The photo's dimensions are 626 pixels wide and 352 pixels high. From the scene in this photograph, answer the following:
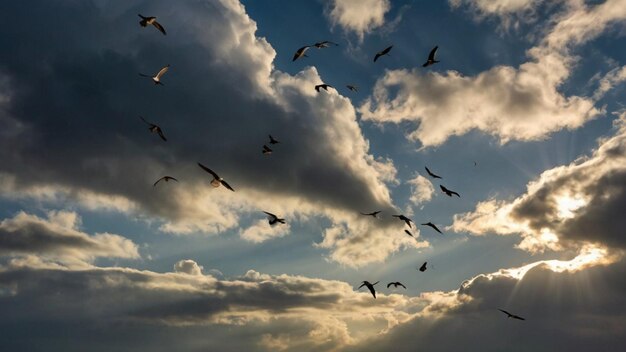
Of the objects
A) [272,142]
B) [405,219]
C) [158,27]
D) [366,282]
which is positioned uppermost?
[158,27]

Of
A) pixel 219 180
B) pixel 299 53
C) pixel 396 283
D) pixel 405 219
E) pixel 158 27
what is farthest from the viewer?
pixel 396 283

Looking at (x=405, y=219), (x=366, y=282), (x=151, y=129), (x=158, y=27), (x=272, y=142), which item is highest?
(x=158, y=27)

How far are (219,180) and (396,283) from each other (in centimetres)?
3992

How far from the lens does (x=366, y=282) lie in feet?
160

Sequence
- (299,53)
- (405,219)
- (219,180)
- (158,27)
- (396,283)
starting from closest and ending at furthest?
(219,180)
(158,27)
(299,53)
(405,219)
(396,283)

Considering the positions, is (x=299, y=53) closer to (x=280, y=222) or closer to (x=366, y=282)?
(x=280, y=222)

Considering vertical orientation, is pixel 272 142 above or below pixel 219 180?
above

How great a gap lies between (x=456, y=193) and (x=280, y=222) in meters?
18.6

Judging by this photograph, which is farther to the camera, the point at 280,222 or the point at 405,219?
the point at 405,219

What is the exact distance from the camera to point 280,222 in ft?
146

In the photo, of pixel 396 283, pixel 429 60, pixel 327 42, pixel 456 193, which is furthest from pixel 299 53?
pixel 396 283

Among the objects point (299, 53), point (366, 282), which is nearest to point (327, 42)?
point (299, 53)

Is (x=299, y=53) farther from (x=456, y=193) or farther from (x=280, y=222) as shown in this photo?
(x=456, y=193)

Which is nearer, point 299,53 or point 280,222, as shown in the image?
point 280,222
